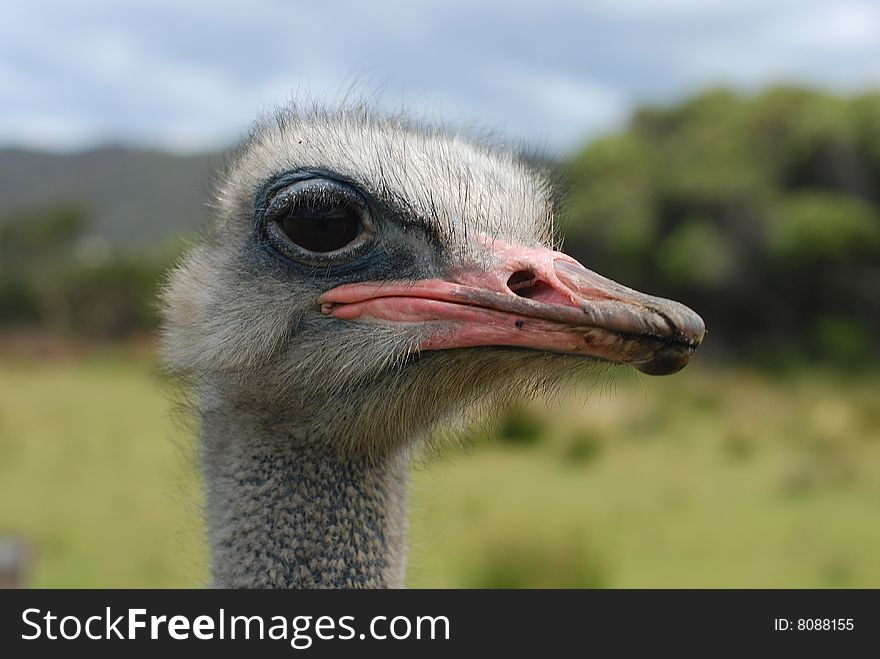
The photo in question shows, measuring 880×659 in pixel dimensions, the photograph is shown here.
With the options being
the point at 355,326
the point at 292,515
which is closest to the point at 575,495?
the point at 292,515

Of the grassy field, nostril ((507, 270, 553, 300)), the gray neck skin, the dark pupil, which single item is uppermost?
the grassy field

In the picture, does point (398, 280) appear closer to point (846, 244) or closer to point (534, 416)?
point (534, 416)

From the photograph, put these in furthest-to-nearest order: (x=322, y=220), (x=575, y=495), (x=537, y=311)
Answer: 1. (x=575, y=495)
2. (x=322, y=220)
3. (x=537, y=311)

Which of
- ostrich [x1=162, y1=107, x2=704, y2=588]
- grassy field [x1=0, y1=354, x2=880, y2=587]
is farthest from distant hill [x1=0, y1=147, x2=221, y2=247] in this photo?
ostrich [x1=162, y1=107, x2=704, y2=588]

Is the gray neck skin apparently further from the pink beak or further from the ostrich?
the pink beak

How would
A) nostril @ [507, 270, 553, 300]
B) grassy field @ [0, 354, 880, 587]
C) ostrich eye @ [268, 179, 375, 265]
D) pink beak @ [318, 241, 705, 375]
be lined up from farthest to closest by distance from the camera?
grassy field @ [0, 354, 880, 587] → ostrich eye @ [268, 179, 375, 265] → nostril @ [507, 270, 553, 300] → pink beak @ [318, 241, 705, 375]

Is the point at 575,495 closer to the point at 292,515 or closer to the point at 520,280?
the point at 292,515

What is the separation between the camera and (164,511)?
6.90 m

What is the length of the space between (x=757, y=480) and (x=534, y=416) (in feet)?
7.20

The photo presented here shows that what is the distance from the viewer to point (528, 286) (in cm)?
144

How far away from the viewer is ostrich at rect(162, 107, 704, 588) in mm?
1447

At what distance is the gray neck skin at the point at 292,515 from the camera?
1.71 m

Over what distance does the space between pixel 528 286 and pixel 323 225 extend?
0.35 meters
